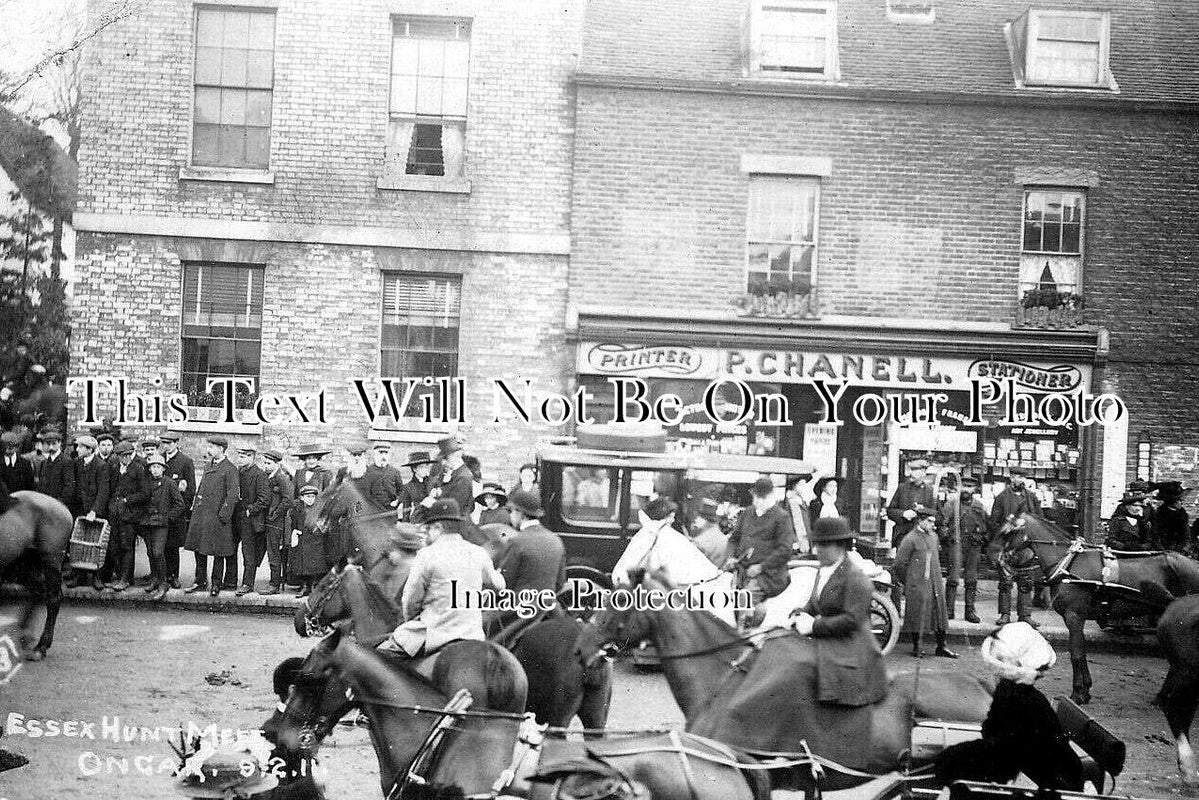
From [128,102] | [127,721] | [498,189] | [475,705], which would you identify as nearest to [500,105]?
[498,189]

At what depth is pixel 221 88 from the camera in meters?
7.76

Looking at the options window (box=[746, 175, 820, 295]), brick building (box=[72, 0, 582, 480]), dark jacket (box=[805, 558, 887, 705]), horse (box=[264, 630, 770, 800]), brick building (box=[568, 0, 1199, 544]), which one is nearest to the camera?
horse (box=[264, 630, 770, 800])

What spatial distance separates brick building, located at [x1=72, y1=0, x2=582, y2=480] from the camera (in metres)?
7.66

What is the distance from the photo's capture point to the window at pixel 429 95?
7.83 metres

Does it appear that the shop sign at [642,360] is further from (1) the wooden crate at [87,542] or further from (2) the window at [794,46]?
(1) the wooden crate at [87,542]

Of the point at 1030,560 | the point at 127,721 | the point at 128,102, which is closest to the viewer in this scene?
the point at 127,721

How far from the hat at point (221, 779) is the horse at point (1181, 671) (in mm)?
6227

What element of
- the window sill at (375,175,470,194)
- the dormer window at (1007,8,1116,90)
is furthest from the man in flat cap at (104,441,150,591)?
the dormer window at (1007,8,1116,90)

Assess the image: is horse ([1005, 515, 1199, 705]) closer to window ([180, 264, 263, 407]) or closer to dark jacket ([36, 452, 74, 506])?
window ([180, 264, 263, 407])

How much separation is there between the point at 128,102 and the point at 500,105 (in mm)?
2958

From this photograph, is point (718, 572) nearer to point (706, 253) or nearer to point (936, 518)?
point (936, 518)

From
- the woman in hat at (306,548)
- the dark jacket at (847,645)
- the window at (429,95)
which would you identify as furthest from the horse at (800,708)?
the woman in hat at (306,548)

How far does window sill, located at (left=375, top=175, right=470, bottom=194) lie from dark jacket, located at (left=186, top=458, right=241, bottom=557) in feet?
10.0

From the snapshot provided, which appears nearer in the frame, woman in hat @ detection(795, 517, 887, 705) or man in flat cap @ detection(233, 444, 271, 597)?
woman in hat @ detection(795, 517, 887, 705)
